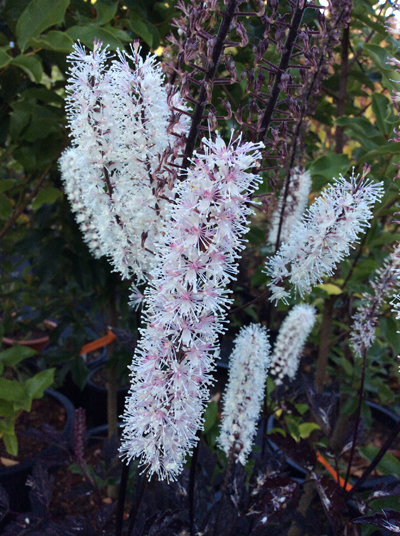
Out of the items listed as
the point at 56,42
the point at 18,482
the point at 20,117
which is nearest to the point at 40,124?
the point at 20,117

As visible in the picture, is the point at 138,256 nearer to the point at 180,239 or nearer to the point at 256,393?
the point at 180,239

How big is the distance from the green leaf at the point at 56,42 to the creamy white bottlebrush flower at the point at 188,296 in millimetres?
438

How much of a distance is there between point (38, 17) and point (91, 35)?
101mm

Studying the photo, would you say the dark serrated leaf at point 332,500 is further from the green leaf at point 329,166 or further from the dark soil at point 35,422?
the dark soil at point 35,422

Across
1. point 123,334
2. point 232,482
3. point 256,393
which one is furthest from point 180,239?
point 232,482

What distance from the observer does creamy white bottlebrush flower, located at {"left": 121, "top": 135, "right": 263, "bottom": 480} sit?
59cm

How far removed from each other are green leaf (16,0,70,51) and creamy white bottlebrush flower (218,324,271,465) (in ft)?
2.46

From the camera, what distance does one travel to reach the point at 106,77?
76cm

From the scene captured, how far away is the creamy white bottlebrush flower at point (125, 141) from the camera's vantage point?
0.76m

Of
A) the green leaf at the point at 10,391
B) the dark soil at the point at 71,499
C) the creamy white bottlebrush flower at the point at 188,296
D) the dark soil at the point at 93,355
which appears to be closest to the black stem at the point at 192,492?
the creamy white bottlebrush flower at the point at 188,296

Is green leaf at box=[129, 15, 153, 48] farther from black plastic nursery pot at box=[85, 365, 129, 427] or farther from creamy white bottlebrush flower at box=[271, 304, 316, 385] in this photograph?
black plastic nursery pot at box=[85, 365, 129, 427]

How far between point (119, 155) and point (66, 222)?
0.80 m

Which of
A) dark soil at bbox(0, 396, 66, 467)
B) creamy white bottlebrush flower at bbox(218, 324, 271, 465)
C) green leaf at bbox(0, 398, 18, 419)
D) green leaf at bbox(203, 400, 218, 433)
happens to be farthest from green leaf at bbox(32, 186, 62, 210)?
dark soil at bbox(0, 396, 66, 467)

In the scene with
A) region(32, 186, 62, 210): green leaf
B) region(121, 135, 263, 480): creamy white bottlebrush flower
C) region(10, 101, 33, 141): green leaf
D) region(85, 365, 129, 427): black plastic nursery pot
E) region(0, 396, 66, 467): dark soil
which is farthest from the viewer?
region(85, 365, 129, 427): black plastic nursery pot
